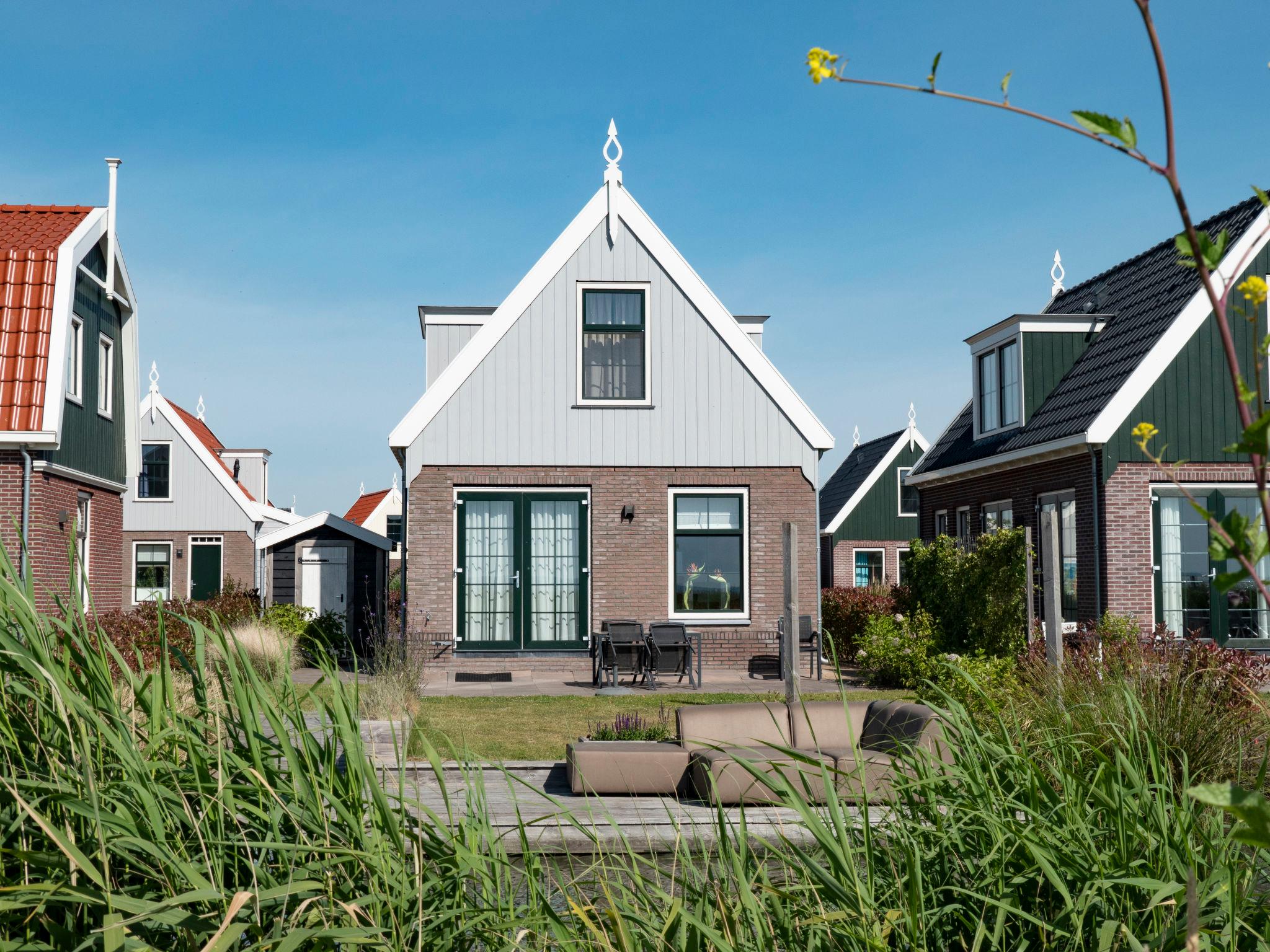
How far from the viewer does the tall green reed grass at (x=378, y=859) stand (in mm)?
2848

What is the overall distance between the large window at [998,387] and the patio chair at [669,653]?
7.35 m

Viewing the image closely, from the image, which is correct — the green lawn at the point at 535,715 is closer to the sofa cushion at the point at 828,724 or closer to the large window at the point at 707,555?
the sofa cushion at the point at 828,724

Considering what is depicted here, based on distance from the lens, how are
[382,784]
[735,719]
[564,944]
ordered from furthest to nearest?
[735,719] → [382,784] → [564,944]

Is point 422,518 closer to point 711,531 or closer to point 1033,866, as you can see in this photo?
point 711,531

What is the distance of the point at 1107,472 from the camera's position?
16.6 meters

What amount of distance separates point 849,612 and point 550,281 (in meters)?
8.32

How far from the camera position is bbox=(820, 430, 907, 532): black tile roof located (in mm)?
37531

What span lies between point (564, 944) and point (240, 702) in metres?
1.09

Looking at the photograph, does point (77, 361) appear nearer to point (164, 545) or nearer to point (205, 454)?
point (205, 454)

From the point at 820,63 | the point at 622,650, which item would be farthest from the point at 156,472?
the point at 820,63

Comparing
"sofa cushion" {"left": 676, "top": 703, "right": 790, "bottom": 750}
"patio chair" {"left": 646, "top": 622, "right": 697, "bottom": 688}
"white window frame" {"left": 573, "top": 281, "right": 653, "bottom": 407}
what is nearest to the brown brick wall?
"patio chair" {"left": 646, "top": 622, "right": 697, "bottom": 688}

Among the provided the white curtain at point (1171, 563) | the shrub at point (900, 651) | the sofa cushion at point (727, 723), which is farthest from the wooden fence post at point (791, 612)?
the white curtain at point (1171, 563)

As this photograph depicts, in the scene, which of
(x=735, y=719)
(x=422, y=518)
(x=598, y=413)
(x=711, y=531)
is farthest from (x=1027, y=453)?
(x=735, y=719)

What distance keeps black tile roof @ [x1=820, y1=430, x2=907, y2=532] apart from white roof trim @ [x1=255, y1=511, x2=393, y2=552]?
58.7 ft
